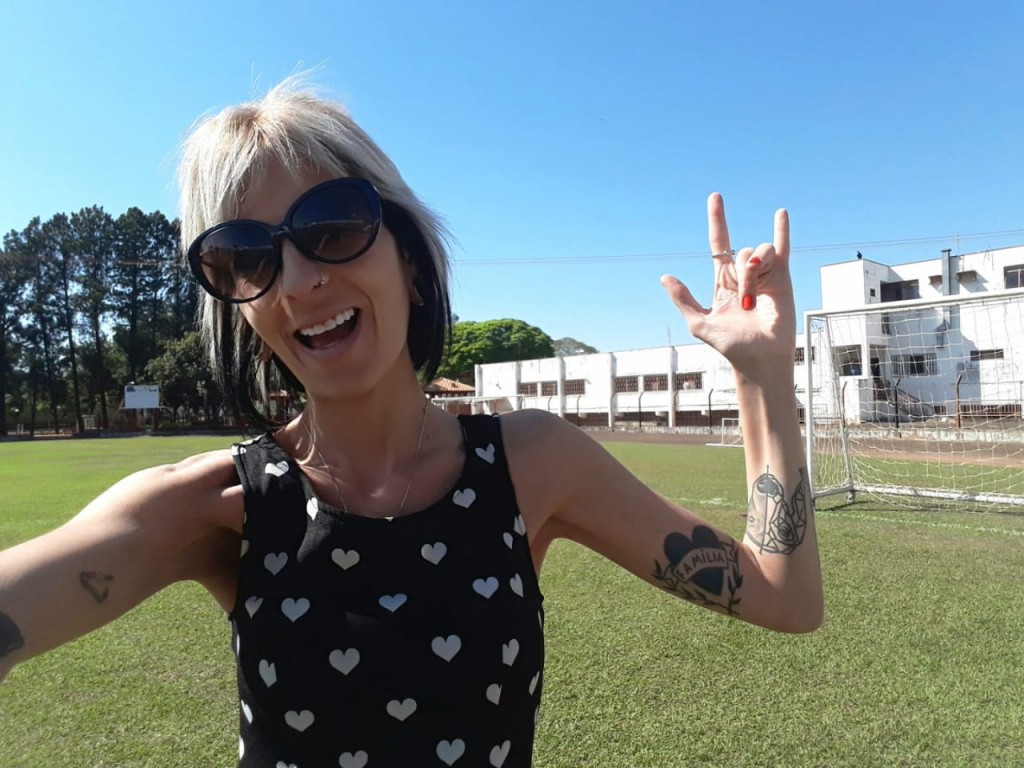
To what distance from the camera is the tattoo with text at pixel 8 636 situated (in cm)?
101

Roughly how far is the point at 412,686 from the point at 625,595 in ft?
14.0

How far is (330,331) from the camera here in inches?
45.9

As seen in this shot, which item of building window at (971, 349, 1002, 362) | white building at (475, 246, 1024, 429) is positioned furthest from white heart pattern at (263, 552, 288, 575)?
building window at (971, 349, 1002, 362)

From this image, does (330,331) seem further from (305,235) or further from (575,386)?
(575,386)

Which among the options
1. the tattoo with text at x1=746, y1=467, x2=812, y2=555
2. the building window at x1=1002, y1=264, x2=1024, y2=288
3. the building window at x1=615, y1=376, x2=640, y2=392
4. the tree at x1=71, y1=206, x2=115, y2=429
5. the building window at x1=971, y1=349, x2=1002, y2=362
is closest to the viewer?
the tattoo with text at x1=746, y1=467, x2=812, y2=555

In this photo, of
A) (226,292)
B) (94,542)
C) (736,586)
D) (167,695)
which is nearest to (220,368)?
(226,292)

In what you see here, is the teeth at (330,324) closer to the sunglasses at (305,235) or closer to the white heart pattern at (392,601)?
the sunglasses at (305,235)

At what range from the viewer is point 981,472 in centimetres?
1316

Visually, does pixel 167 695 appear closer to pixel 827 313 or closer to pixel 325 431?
pixel 325 431

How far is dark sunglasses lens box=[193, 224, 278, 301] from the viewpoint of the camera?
114 centimetres

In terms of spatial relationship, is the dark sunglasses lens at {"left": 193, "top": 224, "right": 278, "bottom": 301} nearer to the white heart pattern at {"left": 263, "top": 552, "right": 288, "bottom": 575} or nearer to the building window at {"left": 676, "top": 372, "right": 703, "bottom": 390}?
the white heart pattern at {"left": 263, "top": 552, "right": 288, "bottom": 575}

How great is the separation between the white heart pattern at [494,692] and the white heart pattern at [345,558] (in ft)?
0.97

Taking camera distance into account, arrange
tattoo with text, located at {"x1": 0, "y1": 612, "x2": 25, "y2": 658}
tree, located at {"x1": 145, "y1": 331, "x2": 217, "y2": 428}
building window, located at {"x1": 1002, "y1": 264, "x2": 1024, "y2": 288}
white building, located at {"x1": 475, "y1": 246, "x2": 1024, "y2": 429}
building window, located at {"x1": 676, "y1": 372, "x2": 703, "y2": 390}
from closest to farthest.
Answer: tattoo with text, located at {"x1": 0, "y1": 612, "x2": 25, "y2": 658}
white building, located at {"x1": 475, "y1": 246, "x2": 1024, "y2": 429}
building window, located at {"x1": 1002, "y1": 264, "x2": 1024, "y2": 288}
building window, located at {"x1": 676, "y1": 372, "x2": 703, "y2": 390}
tree, located at {"x1": 145, "y1": 331, "x2": 217, "y2": 428}

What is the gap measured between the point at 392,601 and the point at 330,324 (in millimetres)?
466
